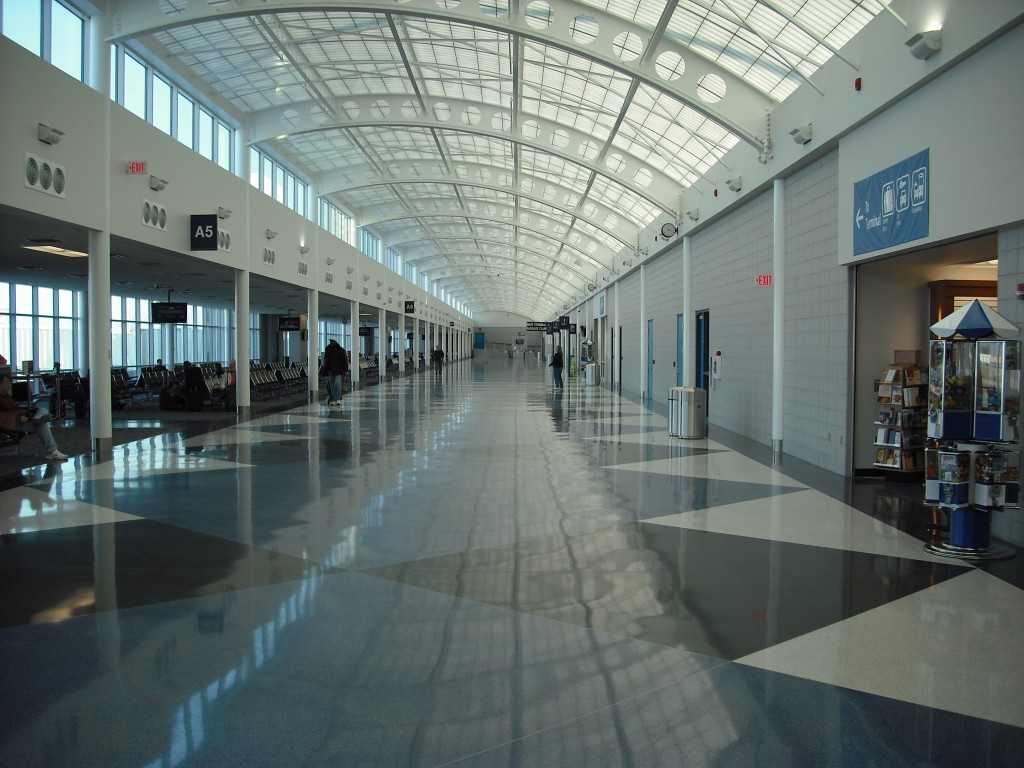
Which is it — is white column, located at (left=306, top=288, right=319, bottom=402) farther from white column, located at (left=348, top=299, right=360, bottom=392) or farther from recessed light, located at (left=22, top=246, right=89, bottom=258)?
recessed light, located at (left=22, top=246, right=89, bottom=258)

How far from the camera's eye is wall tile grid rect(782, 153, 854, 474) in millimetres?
10227

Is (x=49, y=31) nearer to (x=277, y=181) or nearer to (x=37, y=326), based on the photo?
(x=277, y=181)

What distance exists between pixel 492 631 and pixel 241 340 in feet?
54.2

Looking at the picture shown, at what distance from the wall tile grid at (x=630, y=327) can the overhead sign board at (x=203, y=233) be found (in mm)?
15197

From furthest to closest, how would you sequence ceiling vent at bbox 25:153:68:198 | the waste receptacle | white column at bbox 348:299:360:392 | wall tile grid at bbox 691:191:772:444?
1. white column at bbox 348:299:360:392
2. the waste receptacle
3. wall tile grid at bbox 691:191:772:444
4. ceiling vent at bbox 25:153:68:198

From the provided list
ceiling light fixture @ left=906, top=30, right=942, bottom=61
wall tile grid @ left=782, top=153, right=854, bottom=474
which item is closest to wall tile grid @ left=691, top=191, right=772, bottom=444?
wall tile grid @ left=782, top=153, right=854, bottom=474

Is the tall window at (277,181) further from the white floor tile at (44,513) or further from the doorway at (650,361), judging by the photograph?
the white floor tile at (44,513)

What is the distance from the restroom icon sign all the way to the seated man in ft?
37.5

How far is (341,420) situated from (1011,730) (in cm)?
1535

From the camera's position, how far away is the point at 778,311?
12.5 metres

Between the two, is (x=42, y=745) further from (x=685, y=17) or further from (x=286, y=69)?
(x=286, y=69)

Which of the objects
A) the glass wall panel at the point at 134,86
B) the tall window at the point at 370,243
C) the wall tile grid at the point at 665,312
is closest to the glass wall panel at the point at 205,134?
the glass wall panel at the point at 134,86

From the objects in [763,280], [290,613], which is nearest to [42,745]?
[290,613]

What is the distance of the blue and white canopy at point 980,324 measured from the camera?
6016 mm
